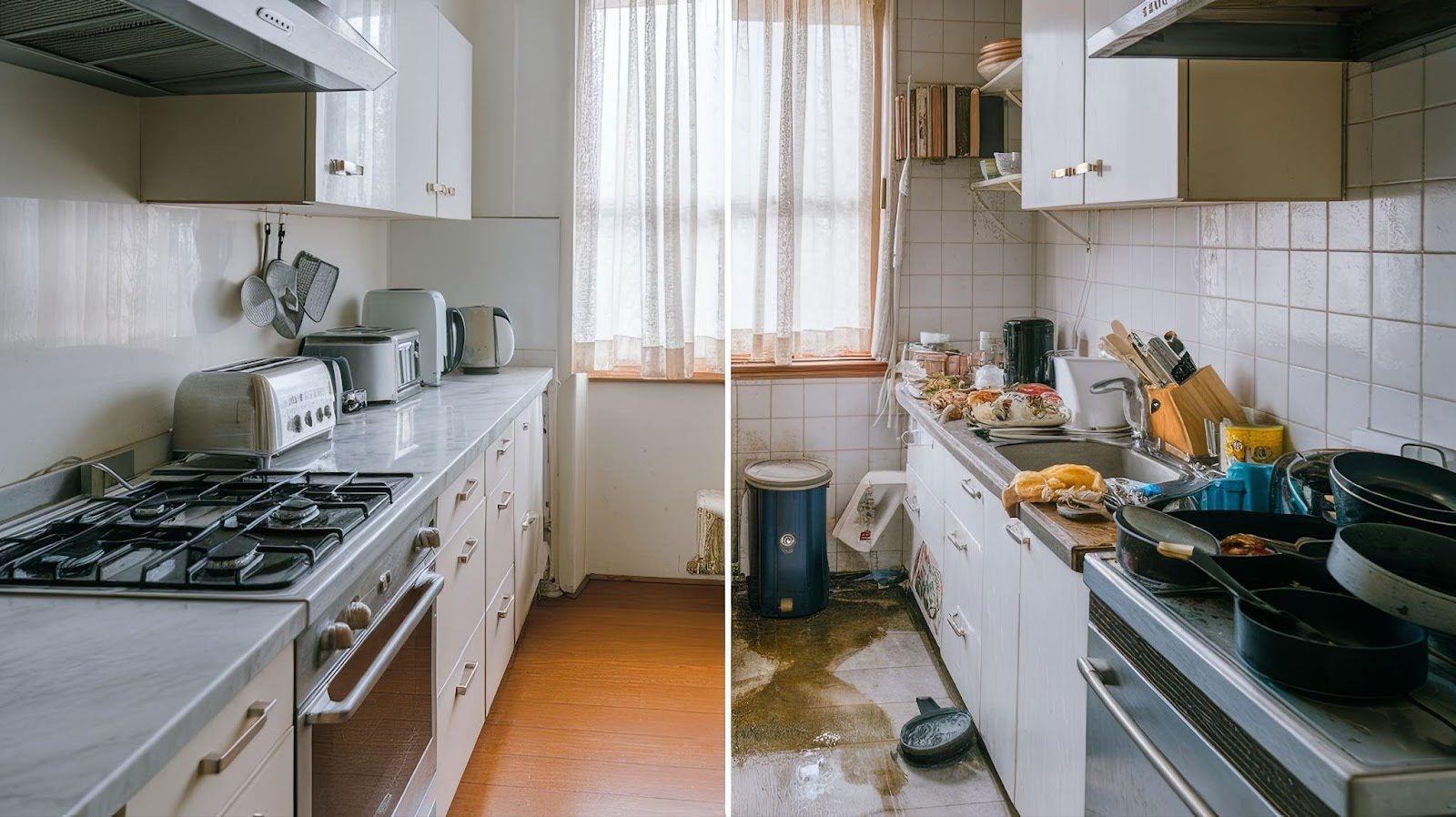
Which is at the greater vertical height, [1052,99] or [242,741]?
[1052,99]

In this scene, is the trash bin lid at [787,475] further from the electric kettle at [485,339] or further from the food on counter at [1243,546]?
the food on counter at [1243,546]

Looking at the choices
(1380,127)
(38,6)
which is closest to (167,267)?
(38,6)

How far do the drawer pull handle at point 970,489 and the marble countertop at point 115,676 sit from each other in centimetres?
138

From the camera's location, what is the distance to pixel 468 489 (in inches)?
86.5

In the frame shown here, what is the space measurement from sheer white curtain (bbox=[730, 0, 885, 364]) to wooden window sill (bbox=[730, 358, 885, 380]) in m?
0.04

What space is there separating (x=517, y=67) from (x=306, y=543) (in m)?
2.53

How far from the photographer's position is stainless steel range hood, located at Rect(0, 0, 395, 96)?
4.21ft

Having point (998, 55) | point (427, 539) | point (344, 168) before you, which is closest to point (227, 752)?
point (427, 539)

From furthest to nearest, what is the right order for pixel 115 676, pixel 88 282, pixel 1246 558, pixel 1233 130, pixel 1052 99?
pixel 1052 99
pixel 88 282
pixel 1233 130
pixel 1246 558
pixel 115 676

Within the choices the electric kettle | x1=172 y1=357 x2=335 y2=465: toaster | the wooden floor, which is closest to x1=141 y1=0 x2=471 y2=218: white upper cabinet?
x1=172 y1=357 x2=335 y2=465: toaster

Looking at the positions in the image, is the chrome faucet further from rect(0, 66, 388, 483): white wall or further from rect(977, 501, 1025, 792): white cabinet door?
Answer: rect(0, 66, 388, 483): white wall

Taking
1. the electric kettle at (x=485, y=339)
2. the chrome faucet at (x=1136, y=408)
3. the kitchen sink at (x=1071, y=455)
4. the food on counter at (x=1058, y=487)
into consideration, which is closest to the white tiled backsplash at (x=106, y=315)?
the electric kettle at (x=485, y=339)

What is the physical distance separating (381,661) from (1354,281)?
70.0 inches

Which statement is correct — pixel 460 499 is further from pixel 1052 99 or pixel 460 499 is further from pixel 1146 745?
pixel 1052 99
